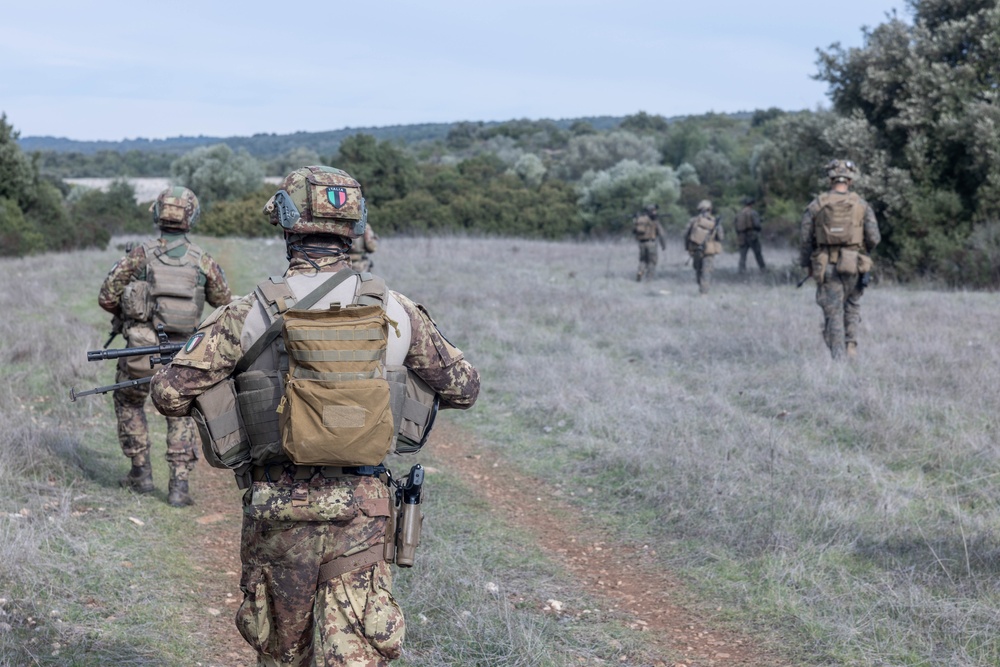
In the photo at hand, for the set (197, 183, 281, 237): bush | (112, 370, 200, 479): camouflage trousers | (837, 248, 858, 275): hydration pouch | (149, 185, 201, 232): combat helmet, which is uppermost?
(149, 185, 201, 232): combat helmet

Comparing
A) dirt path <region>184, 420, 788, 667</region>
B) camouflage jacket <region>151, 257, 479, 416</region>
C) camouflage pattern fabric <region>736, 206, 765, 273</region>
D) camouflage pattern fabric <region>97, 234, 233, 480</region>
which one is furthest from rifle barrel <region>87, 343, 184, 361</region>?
camouflage pattern fabric <region>736, 206, 765, 273</region>

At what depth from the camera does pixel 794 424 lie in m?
7.68

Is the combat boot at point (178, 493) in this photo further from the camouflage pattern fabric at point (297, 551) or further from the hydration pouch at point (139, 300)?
the camouflage pattern fabric at point (297, 551)

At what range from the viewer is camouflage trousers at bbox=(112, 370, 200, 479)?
606 centimetres

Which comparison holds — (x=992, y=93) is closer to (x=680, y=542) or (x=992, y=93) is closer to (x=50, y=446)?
(x=680, y=542)

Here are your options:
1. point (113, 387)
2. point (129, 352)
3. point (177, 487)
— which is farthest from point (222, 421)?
point (177, 487)

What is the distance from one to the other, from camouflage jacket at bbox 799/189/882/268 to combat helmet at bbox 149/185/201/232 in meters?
6.33

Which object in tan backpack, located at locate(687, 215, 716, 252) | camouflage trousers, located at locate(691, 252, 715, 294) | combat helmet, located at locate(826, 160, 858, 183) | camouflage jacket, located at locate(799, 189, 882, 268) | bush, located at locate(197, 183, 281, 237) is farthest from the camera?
bush, located at locate(197, 183, 281, 237)

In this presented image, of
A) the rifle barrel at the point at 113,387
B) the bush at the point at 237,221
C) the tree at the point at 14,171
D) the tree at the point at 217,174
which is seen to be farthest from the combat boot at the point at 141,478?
the tree at the point at 217,174

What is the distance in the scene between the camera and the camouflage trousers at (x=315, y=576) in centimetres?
294

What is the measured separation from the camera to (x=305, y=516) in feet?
9.68

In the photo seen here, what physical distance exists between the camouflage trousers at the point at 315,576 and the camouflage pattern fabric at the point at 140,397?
126 inches

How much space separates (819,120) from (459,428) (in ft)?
49.6

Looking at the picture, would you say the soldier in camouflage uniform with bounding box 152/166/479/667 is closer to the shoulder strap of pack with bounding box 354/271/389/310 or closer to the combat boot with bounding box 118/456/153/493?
the shoulder strap of pack with bounding box 354/271/389/310
